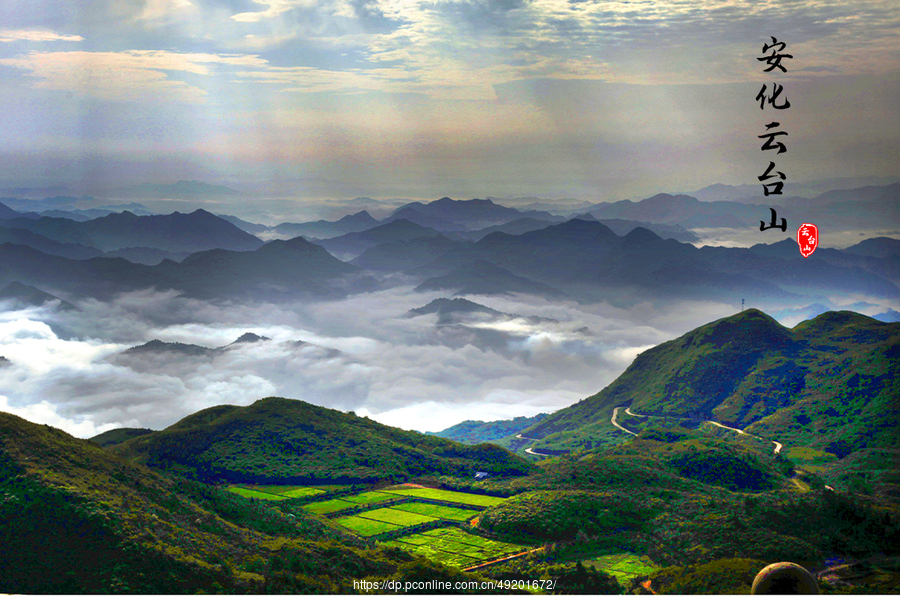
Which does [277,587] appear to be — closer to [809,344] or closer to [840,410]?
[840,410]

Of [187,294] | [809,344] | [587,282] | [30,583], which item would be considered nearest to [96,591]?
[30,583]

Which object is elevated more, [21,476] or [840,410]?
[21,476]

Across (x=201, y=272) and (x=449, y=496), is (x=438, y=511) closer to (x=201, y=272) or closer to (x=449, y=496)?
(x=449, y=496)

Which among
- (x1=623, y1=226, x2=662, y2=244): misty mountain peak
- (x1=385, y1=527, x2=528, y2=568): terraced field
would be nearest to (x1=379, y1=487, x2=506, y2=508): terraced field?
(x1=385, y1=527, x2=528, y2=568): terraced field

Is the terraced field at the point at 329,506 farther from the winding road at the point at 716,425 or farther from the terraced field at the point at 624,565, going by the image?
the winding road at the point at 716,425

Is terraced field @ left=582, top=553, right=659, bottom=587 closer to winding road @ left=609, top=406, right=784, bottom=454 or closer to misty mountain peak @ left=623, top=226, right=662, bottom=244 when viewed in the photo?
winding road @ left=609, top=406, right=784, bottom=454

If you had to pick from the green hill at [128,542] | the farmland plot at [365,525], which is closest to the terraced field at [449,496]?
the farmland plot at [365,525]

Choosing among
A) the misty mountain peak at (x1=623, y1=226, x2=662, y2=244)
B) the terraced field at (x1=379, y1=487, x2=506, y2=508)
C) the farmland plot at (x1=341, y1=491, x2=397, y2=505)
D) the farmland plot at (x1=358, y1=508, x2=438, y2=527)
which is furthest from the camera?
the misty mountain peak at (x1=623, y1=226, x2=662, y2=244)
